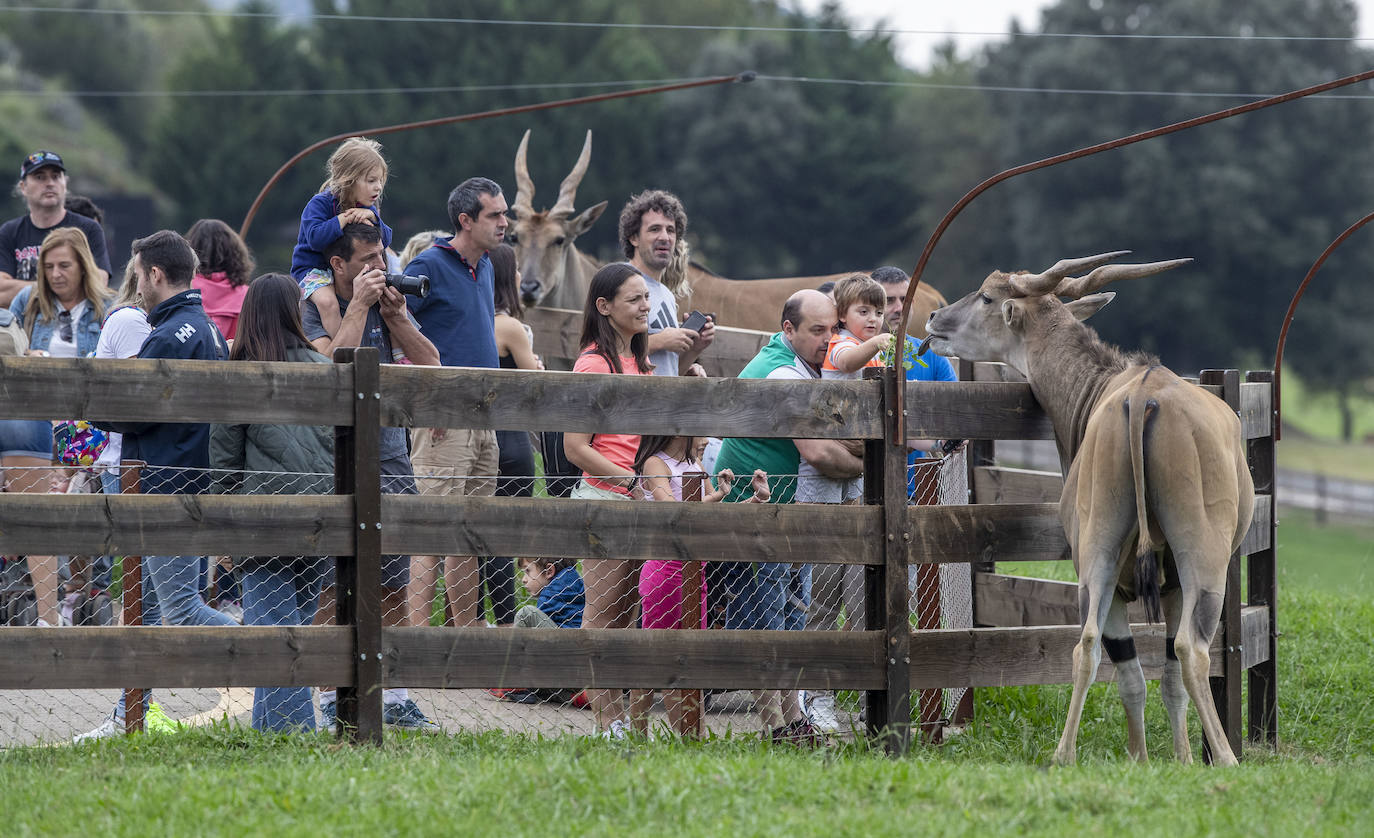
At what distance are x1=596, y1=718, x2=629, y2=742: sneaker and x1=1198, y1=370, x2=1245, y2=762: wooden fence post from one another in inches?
114

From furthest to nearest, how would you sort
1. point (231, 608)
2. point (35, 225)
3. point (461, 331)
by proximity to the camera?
point (35, 225) → point (231, 608) → point (461, 331)

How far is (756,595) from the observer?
264 inches

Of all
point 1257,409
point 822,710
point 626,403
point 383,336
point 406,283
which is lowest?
point 822,710

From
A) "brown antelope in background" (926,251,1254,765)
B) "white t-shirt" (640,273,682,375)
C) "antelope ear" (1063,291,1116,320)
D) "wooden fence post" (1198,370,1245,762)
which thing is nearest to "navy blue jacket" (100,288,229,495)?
"white t-shirt" (640,273,682,375)

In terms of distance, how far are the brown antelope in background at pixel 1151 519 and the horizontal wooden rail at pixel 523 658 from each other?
0.38m

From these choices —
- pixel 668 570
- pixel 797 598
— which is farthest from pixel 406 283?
pixel 797 598

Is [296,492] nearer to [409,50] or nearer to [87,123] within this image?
A: [409,50]

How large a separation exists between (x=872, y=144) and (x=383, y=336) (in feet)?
152

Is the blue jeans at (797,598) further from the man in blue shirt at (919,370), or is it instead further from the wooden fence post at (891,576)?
the man in blue shirt at (919,370)

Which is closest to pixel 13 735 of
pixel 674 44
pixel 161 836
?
pixel 161 836

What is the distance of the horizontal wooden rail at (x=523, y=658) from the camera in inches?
216

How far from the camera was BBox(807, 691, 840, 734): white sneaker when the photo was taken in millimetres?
7126

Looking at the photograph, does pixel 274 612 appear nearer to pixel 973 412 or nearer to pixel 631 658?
pixel 631 658

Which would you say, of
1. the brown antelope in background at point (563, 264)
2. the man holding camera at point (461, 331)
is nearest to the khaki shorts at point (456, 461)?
the man holding camera at point (461, 331)
